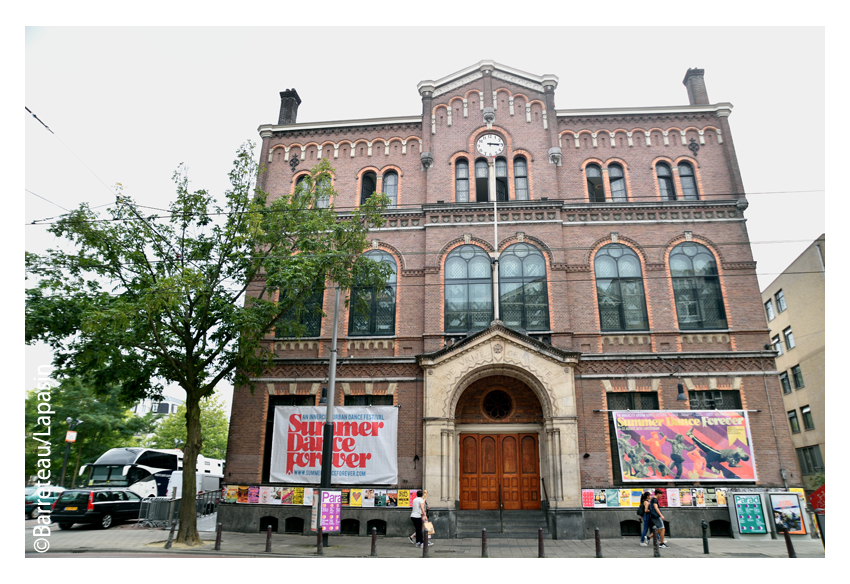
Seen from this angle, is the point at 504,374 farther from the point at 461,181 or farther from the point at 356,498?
the point at 461,181

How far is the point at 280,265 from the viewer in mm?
15938

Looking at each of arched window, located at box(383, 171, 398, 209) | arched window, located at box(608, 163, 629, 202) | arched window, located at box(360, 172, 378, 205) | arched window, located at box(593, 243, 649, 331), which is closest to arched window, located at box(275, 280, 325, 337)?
arched window, located at box(360, 172, 378, 205)

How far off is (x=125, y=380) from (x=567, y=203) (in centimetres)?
1756

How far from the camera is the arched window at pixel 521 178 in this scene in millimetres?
21922

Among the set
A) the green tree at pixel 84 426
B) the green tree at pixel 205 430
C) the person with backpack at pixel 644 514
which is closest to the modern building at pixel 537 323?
the person with backpack at pixel 644 514

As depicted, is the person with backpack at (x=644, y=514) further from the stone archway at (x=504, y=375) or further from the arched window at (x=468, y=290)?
the arched window at (x=468, y=290)

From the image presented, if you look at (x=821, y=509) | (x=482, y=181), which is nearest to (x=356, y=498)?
(x=482, y=181)

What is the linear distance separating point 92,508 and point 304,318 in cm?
1031

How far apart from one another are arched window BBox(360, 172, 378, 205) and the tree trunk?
36.9ft

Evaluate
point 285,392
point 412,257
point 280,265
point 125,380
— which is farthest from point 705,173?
point 125,380

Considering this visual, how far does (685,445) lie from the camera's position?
18.1 metres

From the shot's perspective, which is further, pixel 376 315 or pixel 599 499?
pixel 376 315

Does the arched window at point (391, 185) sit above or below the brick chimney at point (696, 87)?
below

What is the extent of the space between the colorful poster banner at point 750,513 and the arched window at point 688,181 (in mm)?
11566
